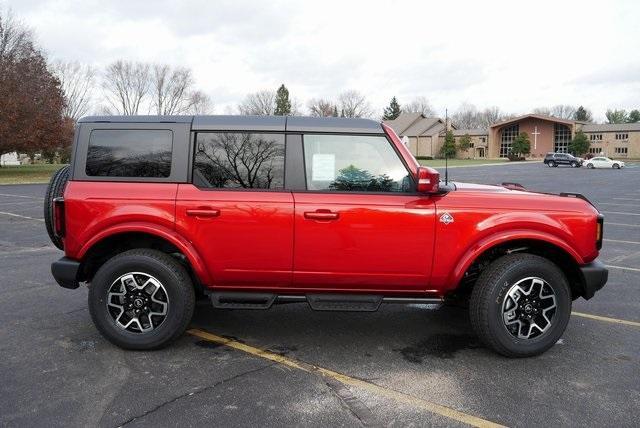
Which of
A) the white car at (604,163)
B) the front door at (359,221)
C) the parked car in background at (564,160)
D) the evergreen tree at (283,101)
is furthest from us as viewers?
the evergreen tree at (283,101)

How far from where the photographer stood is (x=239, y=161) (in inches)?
161

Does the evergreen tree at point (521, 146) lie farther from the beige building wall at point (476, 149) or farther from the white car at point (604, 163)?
the white car at point (604, 163)

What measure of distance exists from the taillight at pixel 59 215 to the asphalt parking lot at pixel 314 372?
99cm

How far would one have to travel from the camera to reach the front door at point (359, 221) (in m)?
3.93

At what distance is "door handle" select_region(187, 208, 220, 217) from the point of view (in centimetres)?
394

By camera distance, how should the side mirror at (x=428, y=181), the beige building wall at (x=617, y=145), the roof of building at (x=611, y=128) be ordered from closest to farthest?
the side mirror at (x=428, y=181) < the beige building wall at (x=617, y=145) < the roof of building at (x=611, y=128)

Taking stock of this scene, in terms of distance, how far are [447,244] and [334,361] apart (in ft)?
4.19

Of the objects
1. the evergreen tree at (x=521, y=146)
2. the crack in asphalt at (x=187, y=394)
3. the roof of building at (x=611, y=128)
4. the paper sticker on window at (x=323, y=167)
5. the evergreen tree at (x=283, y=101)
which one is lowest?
the crack in asphalt at (x=187, y=394)

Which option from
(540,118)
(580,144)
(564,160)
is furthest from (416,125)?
(564,160)

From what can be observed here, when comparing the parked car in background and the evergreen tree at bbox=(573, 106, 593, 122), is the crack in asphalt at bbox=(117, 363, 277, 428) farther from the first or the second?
the evergreen tree at bbox=(573, 106, 593, 122)

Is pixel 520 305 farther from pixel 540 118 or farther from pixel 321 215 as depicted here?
pixel 540 118

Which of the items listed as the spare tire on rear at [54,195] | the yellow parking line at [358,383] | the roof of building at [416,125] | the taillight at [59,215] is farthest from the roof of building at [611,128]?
the taillight at [59,215]

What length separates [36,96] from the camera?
115 ft

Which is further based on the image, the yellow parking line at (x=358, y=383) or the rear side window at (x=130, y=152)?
the rear side window at (x=130, y=152)
